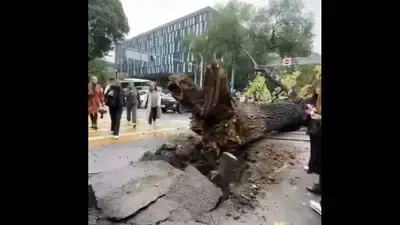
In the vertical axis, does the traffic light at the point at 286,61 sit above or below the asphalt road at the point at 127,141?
above

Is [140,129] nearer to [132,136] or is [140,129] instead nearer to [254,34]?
[132,136]

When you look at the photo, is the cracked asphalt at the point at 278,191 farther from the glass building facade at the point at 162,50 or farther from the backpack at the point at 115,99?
the glass building facade at the point at 162,50

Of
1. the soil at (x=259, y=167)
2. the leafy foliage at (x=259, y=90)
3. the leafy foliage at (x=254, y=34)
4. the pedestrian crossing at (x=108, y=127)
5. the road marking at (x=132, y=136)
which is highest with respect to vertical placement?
the leafy foliage at (x=254, y=34)

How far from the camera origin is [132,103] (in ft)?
4.99

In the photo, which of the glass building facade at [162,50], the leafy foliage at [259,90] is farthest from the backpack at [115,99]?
the leafy foliage at [259,90]

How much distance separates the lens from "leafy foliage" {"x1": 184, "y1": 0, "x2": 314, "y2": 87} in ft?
4.74

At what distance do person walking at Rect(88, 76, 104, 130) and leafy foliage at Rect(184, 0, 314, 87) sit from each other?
0.46 m

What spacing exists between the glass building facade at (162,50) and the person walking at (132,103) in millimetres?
71

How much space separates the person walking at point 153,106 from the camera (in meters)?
1.49

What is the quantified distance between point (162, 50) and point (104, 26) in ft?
0.92

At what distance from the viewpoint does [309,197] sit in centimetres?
135

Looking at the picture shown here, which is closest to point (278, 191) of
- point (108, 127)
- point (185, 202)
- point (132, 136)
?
point (185, 202)
